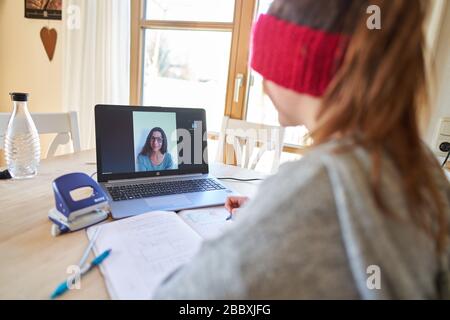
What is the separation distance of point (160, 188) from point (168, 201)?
0.10 meters

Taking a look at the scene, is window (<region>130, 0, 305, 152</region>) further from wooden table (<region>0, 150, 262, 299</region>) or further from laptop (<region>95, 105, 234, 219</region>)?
wooden table (<region>0, 150, 262, 299</region>)

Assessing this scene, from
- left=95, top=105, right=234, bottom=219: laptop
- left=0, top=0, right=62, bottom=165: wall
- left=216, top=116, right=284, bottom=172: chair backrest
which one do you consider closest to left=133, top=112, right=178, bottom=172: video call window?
left=95, top=105, right=234, bottom=219: laptop

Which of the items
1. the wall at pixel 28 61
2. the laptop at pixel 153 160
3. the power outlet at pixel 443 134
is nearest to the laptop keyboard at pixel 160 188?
the laptop at pixel 153 160

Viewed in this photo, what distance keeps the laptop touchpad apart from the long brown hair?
0.59 meters

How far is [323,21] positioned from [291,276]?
0.32 metres

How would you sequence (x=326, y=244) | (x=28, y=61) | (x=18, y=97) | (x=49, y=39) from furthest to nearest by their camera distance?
(x=28, y=61) < (x=49, y=39) < (x=18, y=97) < (x=326, y=244)

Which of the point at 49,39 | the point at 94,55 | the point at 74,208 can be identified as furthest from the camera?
the point at 49,39

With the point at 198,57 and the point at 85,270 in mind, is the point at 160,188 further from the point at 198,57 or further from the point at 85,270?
the point at 198,57

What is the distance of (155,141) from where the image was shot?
1.00 m

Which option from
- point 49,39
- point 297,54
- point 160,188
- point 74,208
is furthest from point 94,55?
point 297,54

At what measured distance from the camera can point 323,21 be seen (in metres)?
0.36

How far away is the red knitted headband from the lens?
367 millimetres

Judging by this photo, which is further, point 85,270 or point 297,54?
point 85,270
